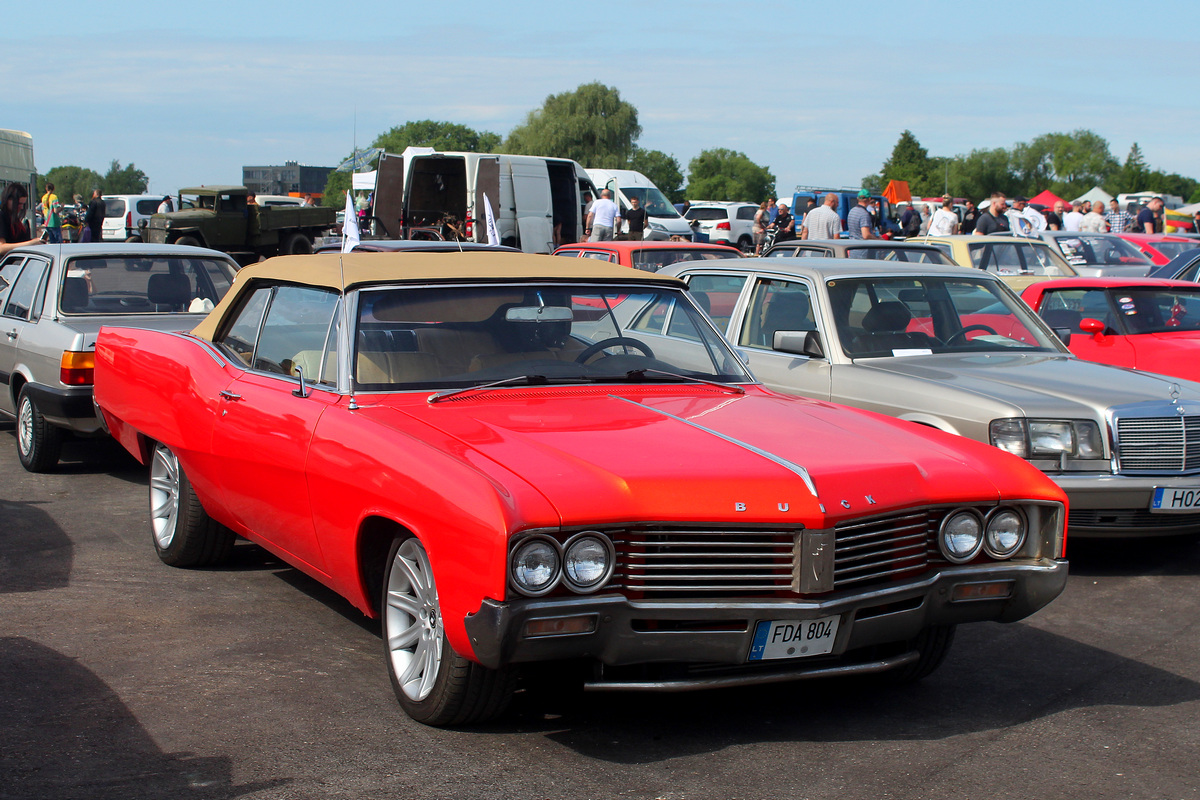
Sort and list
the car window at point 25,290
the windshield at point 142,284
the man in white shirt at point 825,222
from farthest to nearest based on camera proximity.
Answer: the man in white shirt at point 825,222, the car window at point 25,290, the windshield at point 142,284

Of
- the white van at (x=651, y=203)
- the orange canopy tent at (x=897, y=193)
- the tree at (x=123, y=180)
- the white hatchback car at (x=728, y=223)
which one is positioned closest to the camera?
the white van at (x=651, y=203)

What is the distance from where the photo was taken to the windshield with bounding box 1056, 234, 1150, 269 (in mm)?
17581

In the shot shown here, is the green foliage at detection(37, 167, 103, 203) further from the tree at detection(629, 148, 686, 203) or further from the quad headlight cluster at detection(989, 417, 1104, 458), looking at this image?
the quad headlight cluster at detection(989, 417, 1104, 458)

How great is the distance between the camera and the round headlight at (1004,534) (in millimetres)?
3893

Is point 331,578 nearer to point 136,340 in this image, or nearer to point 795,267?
point 136,340

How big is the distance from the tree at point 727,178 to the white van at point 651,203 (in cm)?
10878

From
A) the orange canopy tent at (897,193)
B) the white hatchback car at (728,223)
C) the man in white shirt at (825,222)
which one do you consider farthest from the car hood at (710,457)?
the orange canopy tent at (897,193)

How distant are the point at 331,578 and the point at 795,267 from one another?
13.9 feet

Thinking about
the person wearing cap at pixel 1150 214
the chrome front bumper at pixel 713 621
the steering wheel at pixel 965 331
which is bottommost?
the chrome front bumper at pixel 713 621

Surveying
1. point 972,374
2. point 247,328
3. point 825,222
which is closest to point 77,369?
point 247,328

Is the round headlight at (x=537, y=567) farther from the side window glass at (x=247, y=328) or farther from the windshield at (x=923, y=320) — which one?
the windshield at (x=923, y=320)

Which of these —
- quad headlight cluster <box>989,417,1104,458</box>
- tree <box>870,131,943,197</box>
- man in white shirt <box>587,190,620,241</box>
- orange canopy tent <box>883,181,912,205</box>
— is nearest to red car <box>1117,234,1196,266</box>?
man in white shirt <box>587,190,620,241</box>

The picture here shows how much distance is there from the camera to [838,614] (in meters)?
3.57

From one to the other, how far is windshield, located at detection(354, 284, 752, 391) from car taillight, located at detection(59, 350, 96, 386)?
402 centimetres
